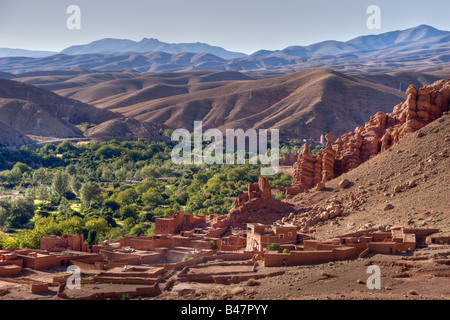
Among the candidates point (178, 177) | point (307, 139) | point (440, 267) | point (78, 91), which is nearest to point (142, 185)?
point (178, 177)

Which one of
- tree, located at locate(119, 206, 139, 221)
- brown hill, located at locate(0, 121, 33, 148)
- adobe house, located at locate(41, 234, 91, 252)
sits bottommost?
tree, located at locate(119, 206, 139, 221)

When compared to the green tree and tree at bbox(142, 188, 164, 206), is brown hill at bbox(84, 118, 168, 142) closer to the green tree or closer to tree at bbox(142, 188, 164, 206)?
the green tree

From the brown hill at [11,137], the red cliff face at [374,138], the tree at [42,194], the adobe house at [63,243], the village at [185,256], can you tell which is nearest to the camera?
the village at [185,256]

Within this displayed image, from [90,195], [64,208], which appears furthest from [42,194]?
[64,208]

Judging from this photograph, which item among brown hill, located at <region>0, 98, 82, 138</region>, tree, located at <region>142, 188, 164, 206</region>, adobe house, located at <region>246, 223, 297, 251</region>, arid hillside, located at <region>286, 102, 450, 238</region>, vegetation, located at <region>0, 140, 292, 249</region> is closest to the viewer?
arid hillside, located at <region>286, 102, 450, 238</region>

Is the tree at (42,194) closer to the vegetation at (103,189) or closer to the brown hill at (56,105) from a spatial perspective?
the vegetation at (103,189)

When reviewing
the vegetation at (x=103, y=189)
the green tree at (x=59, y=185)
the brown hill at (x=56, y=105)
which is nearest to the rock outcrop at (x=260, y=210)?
the vegetation at (x=103, y=189)

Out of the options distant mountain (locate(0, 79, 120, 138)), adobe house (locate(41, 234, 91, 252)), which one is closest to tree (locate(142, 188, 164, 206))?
adobe house (locate(41, 234, 91, 252))

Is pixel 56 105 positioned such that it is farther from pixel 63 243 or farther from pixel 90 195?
pixel 63 243

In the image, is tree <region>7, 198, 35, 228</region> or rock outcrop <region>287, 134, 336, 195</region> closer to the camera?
rock outcrop <region>287, 134, 336, 195</region>
